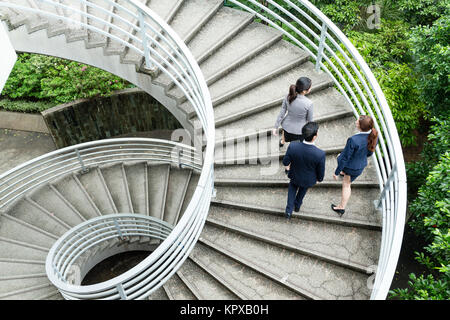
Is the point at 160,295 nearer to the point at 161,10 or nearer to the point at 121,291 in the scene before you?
the point at 121,291

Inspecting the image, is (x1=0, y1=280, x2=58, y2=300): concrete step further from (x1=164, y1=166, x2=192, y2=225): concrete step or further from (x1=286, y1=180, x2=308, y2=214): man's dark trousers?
(x1=286, y1=180, x2=308, y2=214): man's dark trousers

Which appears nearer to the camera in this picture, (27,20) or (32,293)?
(27,20)

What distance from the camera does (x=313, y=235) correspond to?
477cm

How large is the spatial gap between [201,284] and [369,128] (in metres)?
2.75

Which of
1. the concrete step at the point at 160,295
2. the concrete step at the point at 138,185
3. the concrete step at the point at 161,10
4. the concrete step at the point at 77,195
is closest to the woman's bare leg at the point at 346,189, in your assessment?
the concrete step at the point at 160,295

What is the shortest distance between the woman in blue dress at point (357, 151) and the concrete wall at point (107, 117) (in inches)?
229

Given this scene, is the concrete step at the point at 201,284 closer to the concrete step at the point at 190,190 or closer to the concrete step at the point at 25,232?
the concrete step at the point at 190,190

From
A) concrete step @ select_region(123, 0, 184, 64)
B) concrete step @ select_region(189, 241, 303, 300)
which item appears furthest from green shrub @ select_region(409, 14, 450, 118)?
concrete step @ select_region(123, 0, 184, 64)

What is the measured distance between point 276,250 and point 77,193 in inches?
184

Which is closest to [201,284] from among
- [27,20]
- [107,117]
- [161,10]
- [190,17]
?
[190,17]
